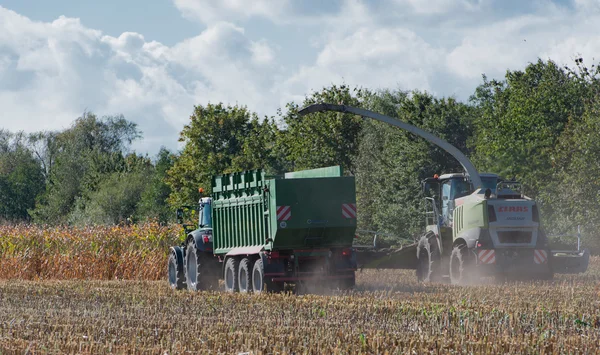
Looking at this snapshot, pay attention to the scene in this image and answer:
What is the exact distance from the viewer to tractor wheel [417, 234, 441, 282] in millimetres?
23188

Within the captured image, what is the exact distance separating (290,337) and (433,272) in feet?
42.6

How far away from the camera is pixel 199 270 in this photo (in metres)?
21.4

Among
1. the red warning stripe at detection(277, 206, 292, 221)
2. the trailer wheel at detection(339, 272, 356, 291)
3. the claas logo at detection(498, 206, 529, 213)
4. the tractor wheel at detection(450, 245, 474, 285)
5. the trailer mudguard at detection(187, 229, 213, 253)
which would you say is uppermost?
the claas logo at detection(498, 206, 529, 213)

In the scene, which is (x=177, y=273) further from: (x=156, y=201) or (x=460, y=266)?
(x=156, y=201)

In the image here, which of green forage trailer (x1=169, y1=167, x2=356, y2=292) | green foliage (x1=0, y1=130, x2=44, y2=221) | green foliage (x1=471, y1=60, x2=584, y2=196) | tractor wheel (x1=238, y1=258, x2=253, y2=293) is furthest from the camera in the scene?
green foliage (x1=0, y1=130, x2=44, y2=221)

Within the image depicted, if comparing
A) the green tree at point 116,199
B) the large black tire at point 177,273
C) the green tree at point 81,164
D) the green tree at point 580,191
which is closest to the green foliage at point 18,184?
the green tree at point 81,164

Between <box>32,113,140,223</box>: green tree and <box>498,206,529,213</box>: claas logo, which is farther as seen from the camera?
<box>32,113,140,223</box>: green tree

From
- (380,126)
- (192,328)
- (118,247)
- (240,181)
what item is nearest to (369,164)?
(380,126)

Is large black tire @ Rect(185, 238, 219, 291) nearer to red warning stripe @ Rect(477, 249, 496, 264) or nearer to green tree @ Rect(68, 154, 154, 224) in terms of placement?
red warning stripe @ Rect(477, 249, 496, 264)

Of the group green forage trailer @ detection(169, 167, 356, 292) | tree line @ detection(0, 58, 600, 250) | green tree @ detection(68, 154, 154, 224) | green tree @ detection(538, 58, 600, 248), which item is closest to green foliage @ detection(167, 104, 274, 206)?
tree line @ detection(0, 58, 600, 250)

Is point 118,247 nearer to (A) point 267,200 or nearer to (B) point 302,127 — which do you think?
(A) point 267,200

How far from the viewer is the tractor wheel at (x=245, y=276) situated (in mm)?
19328

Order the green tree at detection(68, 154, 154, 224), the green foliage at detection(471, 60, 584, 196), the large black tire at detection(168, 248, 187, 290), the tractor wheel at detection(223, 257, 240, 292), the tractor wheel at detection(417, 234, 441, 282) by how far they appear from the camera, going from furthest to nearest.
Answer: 1. the green tree at detection(68, 154, 154, 224)
2. the green foliage at detection(471, 60, 584, 196)
3. the tractor wheel at detection(417, 234, 441, 282)
4. the large black tire at detection(168, 248, 187, 290)
5. the tractor wheel at detection(223, 257, 240, 292)

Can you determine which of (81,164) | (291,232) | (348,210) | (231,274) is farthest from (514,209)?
(81,164)
